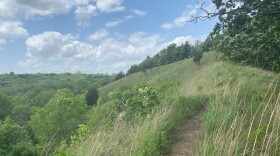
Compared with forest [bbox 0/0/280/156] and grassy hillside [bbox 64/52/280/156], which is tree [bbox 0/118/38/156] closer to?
forest [bbox 0/0/280/156]

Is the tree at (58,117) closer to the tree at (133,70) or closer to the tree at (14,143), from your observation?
the tree at (14,143)

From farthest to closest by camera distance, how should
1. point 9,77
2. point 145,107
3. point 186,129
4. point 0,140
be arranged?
point 9,77, point 0,140, point 145,107, point 186,129

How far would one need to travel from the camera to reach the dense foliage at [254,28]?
36.0 ft

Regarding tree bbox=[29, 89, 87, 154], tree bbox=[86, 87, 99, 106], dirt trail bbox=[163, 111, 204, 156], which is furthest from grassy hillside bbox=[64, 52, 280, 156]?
tree bbox=[86, 87, 99, 106]

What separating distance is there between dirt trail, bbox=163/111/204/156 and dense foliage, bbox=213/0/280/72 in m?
3.61

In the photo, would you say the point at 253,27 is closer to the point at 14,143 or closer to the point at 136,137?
the point at 136,137

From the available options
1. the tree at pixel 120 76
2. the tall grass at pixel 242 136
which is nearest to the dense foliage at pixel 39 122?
the tall grass at pixel 242 136

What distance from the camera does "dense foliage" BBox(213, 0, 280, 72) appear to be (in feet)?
36.0

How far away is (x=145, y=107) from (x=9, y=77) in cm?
19598

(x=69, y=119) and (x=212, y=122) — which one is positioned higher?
(x=212, y=122)

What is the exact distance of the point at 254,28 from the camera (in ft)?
39.7

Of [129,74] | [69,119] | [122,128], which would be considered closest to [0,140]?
[69,119]

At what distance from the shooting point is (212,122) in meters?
5.73

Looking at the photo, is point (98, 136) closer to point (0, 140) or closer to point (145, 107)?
point (145, 107)
